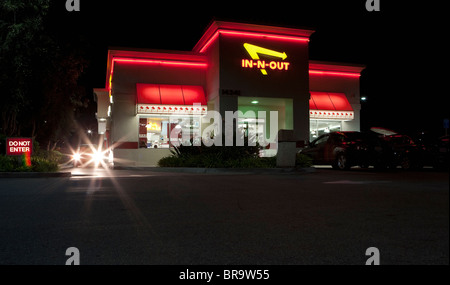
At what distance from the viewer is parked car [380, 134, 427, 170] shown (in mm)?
4833

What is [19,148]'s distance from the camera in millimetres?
17938

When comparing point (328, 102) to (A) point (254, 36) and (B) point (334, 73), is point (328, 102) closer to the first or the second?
(B) point (334, 73)

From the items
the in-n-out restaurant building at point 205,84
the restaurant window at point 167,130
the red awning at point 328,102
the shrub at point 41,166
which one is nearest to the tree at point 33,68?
the in-n-out restaurant building at point 205,84

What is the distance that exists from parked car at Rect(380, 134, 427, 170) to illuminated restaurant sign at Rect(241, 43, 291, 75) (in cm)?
2136

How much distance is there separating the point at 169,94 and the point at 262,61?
18.6 ft

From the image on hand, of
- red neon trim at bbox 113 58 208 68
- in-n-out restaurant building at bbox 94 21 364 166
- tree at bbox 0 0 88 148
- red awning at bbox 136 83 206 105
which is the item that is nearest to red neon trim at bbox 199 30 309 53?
in-n-out restaurant building at bbox 94 21 364 166

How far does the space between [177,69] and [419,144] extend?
2348 centimetres

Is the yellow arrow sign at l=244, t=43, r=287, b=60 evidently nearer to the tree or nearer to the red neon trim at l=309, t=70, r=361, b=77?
the red neon trim at l=309, t=70, r=361, b=77

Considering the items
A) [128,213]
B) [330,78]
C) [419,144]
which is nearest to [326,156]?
[128,213]

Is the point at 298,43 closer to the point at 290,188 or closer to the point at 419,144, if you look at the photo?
the point at 290,188

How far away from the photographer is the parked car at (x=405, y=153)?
15.9ft

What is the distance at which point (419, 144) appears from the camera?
5121mm

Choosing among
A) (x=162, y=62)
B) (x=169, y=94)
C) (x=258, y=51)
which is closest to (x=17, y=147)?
(x=169, y=94)
